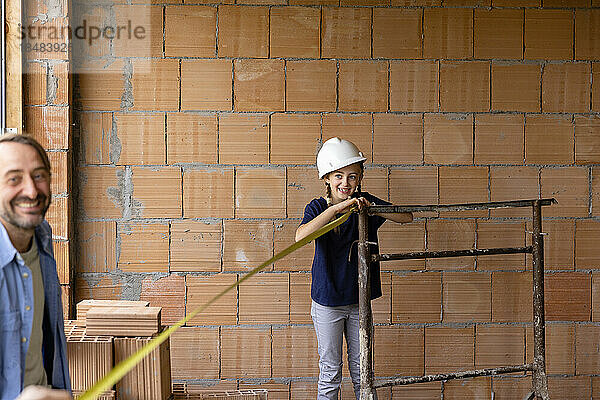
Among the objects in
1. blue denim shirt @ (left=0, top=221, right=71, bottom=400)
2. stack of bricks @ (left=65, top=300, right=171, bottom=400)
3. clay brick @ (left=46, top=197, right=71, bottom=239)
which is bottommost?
stack of bricks @ (left=65, top=300, right=171, bottom=400)

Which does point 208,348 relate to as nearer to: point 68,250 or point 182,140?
point 68,250

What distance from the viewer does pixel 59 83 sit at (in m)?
3.35

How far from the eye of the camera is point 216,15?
346 centimetres

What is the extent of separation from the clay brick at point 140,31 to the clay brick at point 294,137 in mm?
719

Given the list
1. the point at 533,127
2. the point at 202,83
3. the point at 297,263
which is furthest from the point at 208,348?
the point at 533,127

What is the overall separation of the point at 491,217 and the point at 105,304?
80.3 inches

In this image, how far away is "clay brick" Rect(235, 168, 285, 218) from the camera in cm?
350

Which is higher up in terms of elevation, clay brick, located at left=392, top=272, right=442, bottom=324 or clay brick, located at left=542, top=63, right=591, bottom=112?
clay brick, located at left=542, top=63, right=591, bottom=112

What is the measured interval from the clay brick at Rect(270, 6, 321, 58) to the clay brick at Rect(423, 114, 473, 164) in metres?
0.74

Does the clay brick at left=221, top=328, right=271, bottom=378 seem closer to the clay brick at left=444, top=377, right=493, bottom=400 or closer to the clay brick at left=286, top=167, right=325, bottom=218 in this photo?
the clay brick at left=286, top=167, right=325, bottom=218

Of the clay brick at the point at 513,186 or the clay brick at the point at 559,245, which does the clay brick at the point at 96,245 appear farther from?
the clay brick at the point at 559,245

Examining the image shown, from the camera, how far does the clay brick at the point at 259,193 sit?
11.5 feet

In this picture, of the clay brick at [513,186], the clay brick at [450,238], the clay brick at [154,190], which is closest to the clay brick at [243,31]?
the clay brick at [154,190]

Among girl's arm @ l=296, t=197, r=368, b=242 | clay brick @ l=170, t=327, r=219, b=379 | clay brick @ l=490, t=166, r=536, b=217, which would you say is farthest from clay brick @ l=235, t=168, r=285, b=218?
clay brick @ l=490, t=166, r=536, b=217
